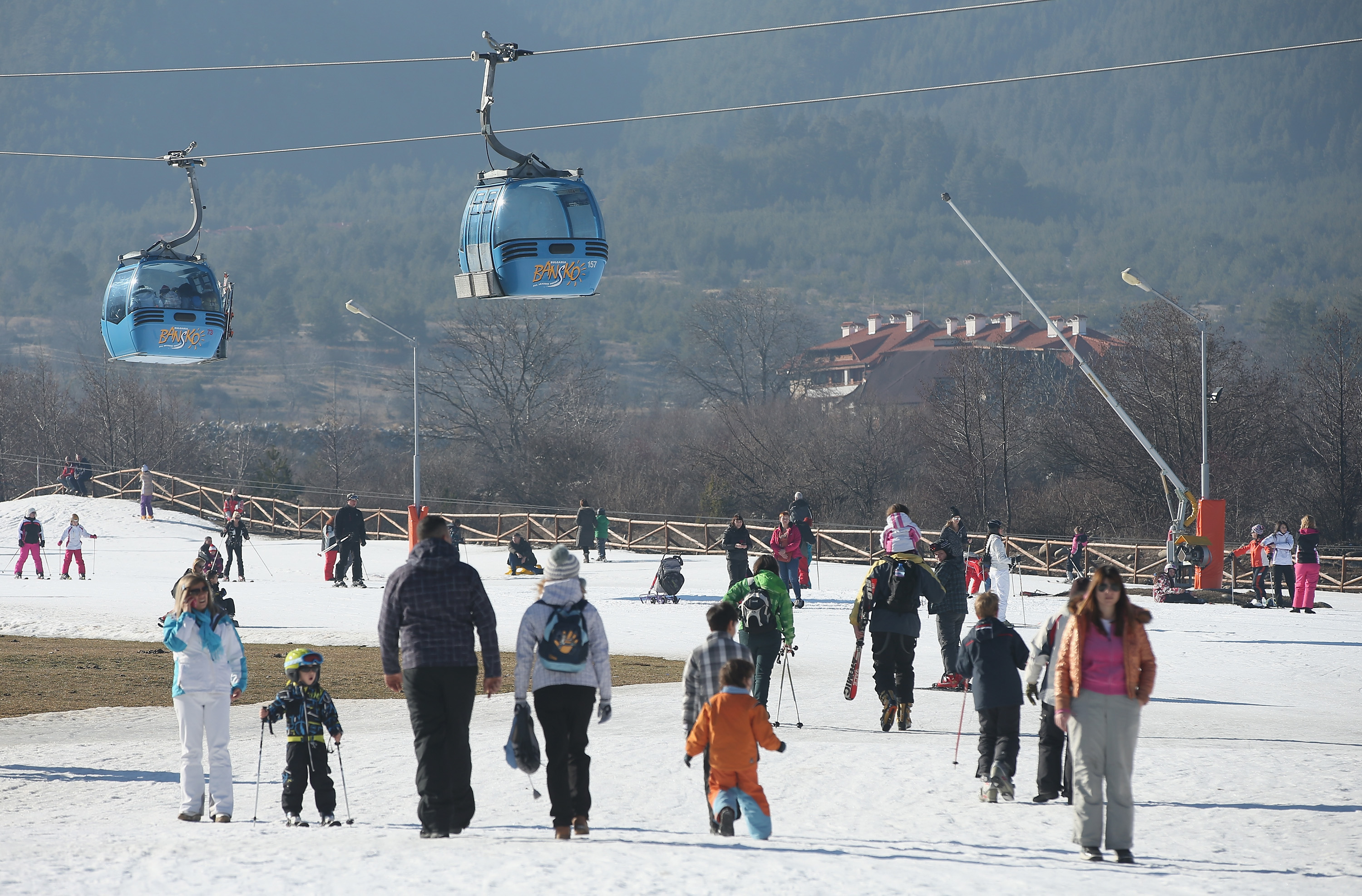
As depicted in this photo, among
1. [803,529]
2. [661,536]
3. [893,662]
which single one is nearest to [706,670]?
[893,662]

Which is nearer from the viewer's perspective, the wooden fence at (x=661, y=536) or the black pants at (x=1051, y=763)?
the black pants at (x=1051, y=763)

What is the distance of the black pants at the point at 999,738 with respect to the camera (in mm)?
9062

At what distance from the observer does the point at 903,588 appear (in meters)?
11.8

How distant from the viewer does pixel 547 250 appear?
13.7 meters

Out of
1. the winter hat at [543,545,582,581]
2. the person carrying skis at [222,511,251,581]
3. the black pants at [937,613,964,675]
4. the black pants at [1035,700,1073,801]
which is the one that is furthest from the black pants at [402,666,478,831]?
the person carrying skis at [222,511,251,581]

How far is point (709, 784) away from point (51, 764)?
559 cm

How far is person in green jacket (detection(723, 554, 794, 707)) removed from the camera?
1129cm

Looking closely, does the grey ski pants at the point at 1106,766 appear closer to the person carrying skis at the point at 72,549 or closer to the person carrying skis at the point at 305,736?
the person carrying skis at the point at 305,736

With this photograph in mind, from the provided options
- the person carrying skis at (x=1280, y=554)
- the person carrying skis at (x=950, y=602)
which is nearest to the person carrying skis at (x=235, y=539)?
the person carrying skis at (x=950, y=602)

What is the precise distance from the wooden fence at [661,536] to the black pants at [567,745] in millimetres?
25121

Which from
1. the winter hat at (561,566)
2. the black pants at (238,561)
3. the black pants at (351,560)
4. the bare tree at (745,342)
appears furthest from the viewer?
the bare tree at (745,342)

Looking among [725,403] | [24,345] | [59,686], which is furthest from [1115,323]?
[59,686]

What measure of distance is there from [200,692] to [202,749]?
0.37 m

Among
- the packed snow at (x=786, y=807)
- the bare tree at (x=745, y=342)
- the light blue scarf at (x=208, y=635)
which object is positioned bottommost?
the packed snow at (x=786, y=807)
